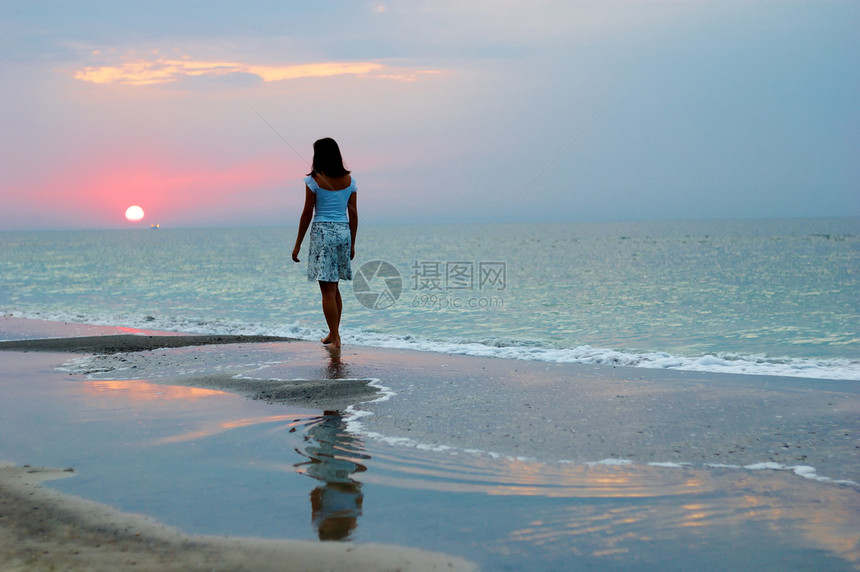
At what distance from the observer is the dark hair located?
290 inches

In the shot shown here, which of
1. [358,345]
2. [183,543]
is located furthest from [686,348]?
Result: [183,543]

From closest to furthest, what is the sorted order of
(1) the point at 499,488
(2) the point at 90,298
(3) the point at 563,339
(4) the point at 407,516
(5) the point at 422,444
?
(4) the point at 407,516
(1) the point at 499,488
(5) the point at 422,444
(3) the point at 563,339
(2) the point at 90,298

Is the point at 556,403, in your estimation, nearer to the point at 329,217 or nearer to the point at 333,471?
the point at 333,471

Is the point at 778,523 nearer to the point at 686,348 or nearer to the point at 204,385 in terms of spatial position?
the point at 204,385

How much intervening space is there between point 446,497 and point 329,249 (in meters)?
4.86

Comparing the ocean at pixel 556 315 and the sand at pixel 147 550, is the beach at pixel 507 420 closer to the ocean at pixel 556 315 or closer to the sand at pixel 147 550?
the sand at pixel 147 550

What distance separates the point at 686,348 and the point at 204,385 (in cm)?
701

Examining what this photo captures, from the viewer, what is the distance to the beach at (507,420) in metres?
2.76

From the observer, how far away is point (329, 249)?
25.1 ft

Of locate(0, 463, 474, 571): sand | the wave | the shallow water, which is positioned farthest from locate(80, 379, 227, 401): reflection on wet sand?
the wave

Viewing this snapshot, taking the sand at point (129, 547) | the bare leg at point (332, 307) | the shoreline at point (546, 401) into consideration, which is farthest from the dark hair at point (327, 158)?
the sand at point (129, 547)

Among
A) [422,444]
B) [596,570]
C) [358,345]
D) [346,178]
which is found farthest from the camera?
[358,345]

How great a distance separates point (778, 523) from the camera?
9.32 ft

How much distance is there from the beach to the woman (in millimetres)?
894
